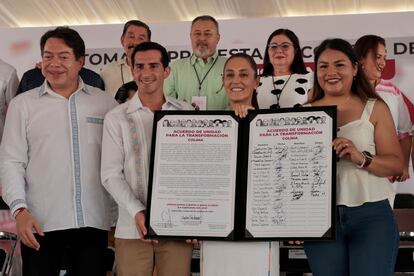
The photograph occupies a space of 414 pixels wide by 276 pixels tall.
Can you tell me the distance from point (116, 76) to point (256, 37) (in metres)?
1.98

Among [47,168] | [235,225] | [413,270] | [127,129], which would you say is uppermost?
[127,129]

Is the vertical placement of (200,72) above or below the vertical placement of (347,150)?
above

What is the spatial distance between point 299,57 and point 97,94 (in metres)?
1.49

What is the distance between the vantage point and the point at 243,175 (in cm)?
315

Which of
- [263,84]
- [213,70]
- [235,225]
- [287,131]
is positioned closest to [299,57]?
[263,84]

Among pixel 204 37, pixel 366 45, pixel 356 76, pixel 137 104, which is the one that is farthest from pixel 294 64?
pixel 137 104

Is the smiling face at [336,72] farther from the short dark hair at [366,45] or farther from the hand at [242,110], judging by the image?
the short dark hair at [366,45]

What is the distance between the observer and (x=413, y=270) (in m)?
4.48

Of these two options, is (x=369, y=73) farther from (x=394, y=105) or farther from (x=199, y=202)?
(x=199, y=202)

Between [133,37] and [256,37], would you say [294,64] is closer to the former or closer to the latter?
[133,37]

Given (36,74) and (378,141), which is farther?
(36,74)

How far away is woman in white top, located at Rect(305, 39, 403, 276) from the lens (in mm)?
2828

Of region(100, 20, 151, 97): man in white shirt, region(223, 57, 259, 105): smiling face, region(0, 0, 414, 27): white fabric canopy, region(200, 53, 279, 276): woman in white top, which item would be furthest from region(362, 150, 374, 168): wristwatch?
region(0, 0, 414, 27): white fabric canopy

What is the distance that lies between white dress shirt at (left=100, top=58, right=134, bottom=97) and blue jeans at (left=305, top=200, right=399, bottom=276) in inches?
105
